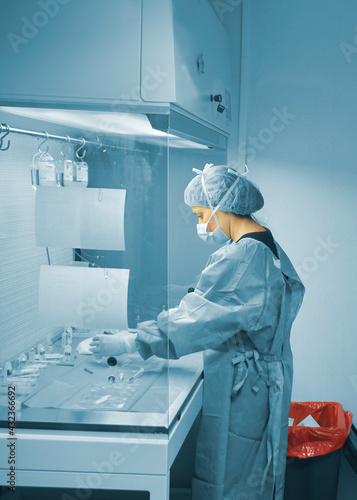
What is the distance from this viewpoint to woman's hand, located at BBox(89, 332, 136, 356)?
4.84ft

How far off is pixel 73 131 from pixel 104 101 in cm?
14

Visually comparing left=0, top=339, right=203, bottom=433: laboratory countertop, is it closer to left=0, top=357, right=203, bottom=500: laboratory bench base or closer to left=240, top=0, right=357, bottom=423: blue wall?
left=0, top=357, right=203, bottom=500: laboratory bench base

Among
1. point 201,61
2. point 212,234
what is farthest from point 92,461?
point 201,61

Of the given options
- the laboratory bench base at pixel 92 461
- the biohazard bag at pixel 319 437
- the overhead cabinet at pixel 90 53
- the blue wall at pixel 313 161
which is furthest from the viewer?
the blue wall at pixel 313 161

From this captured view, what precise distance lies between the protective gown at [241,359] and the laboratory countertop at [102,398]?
0.54ft

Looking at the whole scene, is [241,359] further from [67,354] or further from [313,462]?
[313,462]

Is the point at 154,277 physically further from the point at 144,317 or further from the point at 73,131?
the point at 73,131

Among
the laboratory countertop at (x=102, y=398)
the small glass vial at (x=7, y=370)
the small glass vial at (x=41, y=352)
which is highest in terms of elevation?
the small glass vial at (x=41, y=352)

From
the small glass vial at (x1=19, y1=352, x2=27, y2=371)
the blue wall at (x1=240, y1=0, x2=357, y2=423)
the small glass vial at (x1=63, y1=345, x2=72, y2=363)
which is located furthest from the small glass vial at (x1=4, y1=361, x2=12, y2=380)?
the blue wall at (x1=240, y1=0, x2=357, y2=423)

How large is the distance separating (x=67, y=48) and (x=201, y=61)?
57 cm

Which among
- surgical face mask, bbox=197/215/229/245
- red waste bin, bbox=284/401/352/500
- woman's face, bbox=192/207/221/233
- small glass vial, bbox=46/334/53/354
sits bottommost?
red waste bin, bbox=284/401/352/500

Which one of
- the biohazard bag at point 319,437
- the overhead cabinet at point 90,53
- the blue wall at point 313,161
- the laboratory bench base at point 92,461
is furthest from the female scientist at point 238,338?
the blue wall at point 313,161

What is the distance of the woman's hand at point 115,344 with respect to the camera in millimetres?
1477

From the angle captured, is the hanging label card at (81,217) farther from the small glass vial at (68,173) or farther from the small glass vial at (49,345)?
the small glass vial at (49,345)
